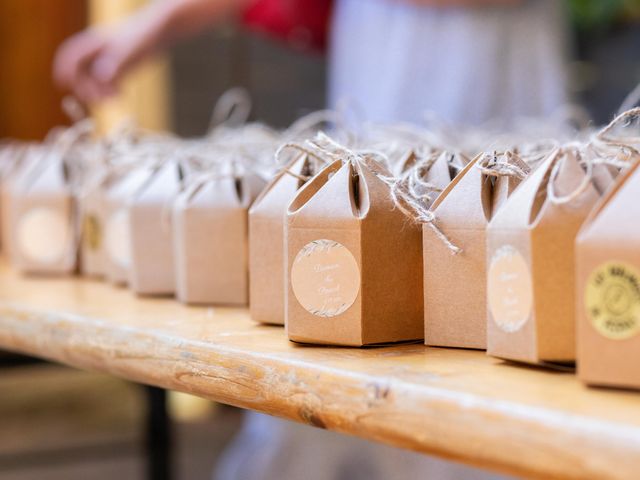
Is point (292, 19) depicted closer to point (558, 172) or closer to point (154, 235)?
point (154, 235)

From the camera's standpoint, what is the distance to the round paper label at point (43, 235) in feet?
4.22

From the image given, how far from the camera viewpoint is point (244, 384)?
706 millimetres

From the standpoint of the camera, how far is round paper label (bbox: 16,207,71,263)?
1.29 metres

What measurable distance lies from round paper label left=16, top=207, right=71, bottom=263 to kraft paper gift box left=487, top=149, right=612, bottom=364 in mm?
806

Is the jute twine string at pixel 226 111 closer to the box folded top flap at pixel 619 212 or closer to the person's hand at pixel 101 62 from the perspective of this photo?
the person's hand at pixel 101 62

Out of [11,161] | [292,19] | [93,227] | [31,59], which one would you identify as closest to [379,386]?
Result: [93,227]

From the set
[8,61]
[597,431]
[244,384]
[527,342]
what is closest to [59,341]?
[244,384]

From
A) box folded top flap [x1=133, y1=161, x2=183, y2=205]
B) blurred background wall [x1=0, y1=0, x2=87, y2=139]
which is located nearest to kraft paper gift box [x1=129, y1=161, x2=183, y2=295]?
box folded top flap [x1=133, y1=161, x2=183, y2=205]

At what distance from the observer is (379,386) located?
1.97 feet

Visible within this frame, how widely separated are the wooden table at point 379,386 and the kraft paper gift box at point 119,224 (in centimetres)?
15

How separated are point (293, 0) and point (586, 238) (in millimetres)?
1424

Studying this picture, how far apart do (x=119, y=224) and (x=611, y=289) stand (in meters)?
0.74

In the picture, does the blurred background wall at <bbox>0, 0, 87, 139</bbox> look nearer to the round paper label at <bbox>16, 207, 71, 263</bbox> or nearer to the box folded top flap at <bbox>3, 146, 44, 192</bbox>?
the box folded top flap at <bbox>3, 146, 44, 192</bbox>

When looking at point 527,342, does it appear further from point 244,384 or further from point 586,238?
point 244,384
